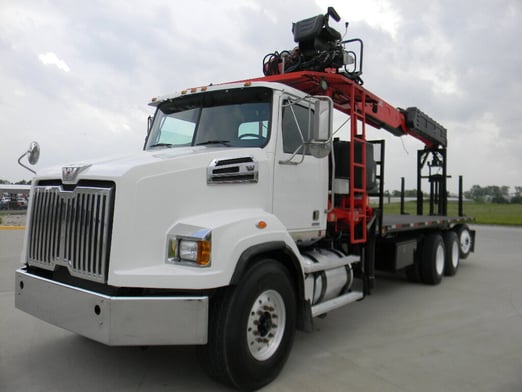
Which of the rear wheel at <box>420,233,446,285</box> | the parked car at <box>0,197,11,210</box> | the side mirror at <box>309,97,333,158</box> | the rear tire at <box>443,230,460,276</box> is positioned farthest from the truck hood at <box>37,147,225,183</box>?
the parked car at <box>0,197,11,210</box>

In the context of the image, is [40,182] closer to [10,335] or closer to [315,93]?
[10,335]

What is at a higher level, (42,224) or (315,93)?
(315,93)

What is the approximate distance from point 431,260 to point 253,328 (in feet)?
18.2

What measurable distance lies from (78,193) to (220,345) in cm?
169

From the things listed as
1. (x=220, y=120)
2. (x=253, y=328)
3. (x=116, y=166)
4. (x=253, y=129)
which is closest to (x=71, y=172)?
(x=116, y=166)

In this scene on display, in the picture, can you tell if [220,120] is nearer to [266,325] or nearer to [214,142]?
[214,142]

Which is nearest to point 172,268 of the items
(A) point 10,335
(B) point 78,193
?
(B) point 78,193

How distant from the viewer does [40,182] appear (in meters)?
3.95

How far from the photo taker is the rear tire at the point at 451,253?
29.5ft

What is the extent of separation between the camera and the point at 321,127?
412 centimetres

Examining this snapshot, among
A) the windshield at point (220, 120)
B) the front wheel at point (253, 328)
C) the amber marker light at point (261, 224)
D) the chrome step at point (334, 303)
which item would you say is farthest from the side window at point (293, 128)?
the chrome step at point (334, 303)

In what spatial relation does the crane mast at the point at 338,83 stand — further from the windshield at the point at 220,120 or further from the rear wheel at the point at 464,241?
the rear wheel at the point at 464,241

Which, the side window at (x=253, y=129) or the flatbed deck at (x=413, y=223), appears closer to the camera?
the side window at (x=253, y=129)

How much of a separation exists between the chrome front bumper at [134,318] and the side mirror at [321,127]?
6.26 ft
